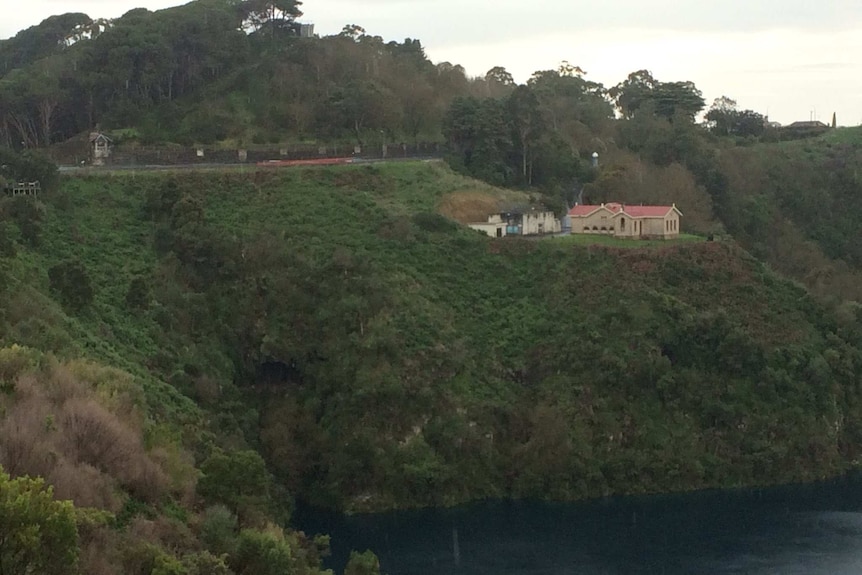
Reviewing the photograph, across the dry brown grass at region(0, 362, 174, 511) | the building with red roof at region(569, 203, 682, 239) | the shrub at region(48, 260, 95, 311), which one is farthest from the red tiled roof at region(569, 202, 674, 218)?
the dry brown grass at region(0, 362, 174, 511)

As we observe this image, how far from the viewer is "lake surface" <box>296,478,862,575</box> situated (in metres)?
39.0

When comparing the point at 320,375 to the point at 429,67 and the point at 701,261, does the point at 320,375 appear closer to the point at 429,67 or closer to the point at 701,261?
the point at 701,261

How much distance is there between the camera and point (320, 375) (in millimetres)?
47750

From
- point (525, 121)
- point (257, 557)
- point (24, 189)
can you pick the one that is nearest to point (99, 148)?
point (24, 189)

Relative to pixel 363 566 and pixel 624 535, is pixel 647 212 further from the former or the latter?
pixel 363 566

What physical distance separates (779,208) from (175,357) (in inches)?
1651

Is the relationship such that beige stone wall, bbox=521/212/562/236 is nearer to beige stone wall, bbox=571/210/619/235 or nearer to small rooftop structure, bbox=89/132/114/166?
beige stone wall, bbox=571/210/619/235

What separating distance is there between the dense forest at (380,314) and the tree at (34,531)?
10026mm

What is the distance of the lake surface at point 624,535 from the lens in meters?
39.0

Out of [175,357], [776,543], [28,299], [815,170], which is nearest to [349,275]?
[175,357]

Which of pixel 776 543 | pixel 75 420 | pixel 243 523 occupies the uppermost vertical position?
pixel 75 420

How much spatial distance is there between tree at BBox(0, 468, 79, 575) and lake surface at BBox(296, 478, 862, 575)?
1907 cm

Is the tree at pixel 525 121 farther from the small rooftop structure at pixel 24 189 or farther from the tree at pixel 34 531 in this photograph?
the tree at pixel 34 531

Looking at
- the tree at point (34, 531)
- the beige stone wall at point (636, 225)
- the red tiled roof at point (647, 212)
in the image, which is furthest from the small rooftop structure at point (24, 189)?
the tree at point (34, 531)
